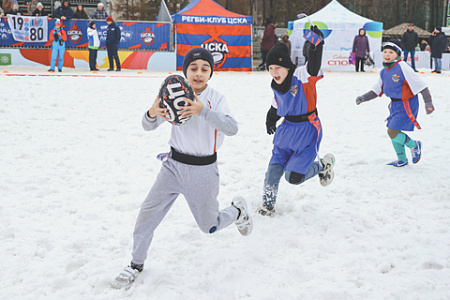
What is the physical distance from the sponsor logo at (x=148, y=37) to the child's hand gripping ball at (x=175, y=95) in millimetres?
15907

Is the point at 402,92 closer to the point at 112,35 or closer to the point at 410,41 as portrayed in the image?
the point at 112,35

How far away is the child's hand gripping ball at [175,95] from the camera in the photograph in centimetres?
263

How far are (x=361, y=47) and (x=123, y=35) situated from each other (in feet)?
32.0

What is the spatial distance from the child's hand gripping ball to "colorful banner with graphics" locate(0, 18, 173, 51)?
15627mm

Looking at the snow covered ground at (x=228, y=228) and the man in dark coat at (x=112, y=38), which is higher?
the man in dark coat at (x=112, y=38)

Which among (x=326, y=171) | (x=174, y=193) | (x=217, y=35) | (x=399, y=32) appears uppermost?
(x=399, y=32)

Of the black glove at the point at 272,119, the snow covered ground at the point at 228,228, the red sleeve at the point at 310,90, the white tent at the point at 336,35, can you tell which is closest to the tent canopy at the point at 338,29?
the white tent at the point at 336,35

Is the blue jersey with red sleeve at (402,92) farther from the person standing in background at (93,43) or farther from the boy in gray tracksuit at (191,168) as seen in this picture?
the person standing in background at (93,43)

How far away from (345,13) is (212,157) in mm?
20605

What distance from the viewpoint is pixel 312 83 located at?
392 centimetres

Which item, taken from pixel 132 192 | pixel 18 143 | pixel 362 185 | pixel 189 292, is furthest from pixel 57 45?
pixel 189 292

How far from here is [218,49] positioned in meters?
18.5

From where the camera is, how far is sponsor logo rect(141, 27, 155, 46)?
17766mm

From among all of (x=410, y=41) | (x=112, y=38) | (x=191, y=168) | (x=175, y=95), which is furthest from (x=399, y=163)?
(x=410, y=41)
